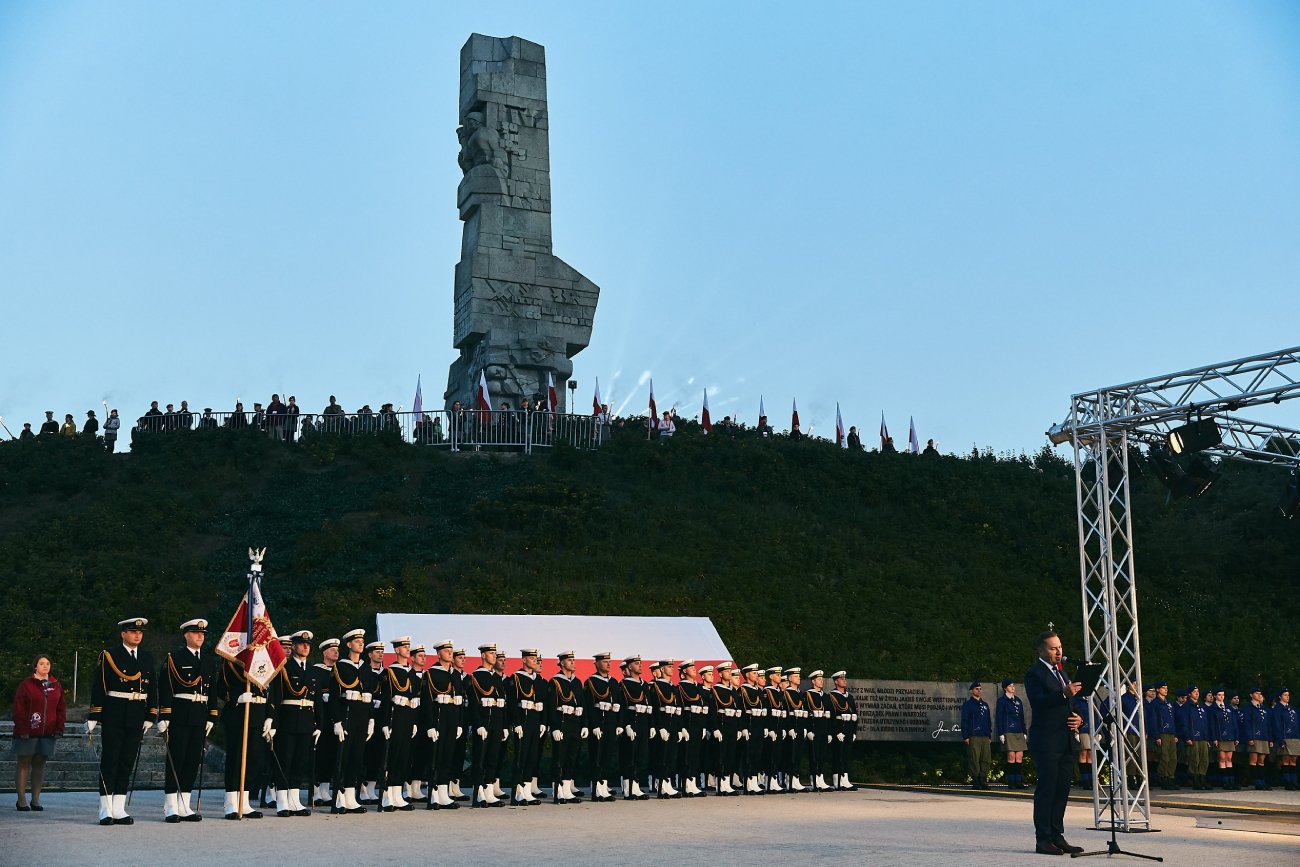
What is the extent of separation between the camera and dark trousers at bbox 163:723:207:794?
11586mm

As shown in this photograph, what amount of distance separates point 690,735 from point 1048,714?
7.34 meters

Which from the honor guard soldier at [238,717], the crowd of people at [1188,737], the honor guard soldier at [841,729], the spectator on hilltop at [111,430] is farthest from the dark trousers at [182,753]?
the spectator on hilltop at [111,430]

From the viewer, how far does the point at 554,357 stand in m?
34.9

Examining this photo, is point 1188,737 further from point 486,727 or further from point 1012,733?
point 486,727

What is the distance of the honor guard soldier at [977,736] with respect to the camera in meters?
19.0

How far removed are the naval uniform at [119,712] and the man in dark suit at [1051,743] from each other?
7.25 metres

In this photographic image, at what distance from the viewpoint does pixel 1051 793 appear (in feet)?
32.3

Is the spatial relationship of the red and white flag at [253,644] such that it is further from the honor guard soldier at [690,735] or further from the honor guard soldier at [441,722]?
the honor guard soldier at [690,735]

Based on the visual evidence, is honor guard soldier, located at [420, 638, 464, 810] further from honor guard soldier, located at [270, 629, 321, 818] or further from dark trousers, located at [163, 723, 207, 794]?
dark trousers, located at [163, 723, 207, 794]

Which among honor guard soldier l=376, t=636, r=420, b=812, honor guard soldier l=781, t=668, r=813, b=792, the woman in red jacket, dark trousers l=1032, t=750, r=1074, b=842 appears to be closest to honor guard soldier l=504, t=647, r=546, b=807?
honor guard soldier l=376, t=636, r=420, b=812

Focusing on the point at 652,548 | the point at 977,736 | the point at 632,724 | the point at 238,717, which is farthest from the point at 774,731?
the point at 652,548

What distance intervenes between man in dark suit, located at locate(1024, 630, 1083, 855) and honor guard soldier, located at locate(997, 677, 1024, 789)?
29.8 ft

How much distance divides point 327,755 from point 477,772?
1660 mm

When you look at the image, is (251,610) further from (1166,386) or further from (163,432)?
(163,432)
